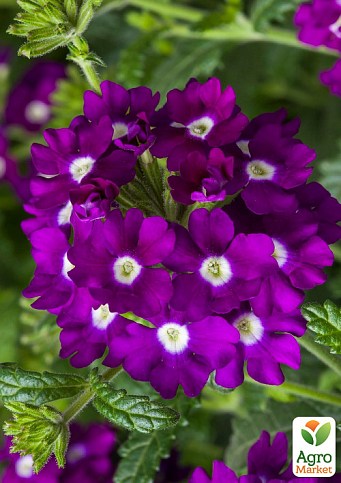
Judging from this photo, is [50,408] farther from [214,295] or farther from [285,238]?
[285,238]

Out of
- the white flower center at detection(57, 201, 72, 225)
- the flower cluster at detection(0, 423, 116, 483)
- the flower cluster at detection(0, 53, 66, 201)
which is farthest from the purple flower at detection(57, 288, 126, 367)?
the flower cluster at detection(0, 53, 66, 201)

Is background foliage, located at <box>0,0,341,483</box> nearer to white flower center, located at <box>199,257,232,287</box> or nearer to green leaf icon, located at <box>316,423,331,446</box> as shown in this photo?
green leaf icon, located at <box>316,423,331,446</box>

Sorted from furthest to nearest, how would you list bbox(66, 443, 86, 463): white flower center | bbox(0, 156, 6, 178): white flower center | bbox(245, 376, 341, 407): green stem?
bbox(0, 156, 6, 178): white flower center → bbox(66, 443, 86, 463): white flower center → bbox(245, 376, 341, 407): green stem

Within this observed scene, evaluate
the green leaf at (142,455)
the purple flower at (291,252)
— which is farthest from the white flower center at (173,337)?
the green leaf at (142,455)

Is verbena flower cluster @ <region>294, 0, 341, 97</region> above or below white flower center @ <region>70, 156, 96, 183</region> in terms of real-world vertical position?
below

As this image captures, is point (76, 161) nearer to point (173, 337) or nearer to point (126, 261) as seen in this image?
point (126, 261)

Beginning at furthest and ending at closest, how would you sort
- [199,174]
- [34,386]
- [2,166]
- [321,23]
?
1. [2,166]
2. [321,23]
3. [34,386]
4. [199,174]

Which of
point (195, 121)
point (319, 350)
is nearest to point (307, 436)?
point (319, 350)
